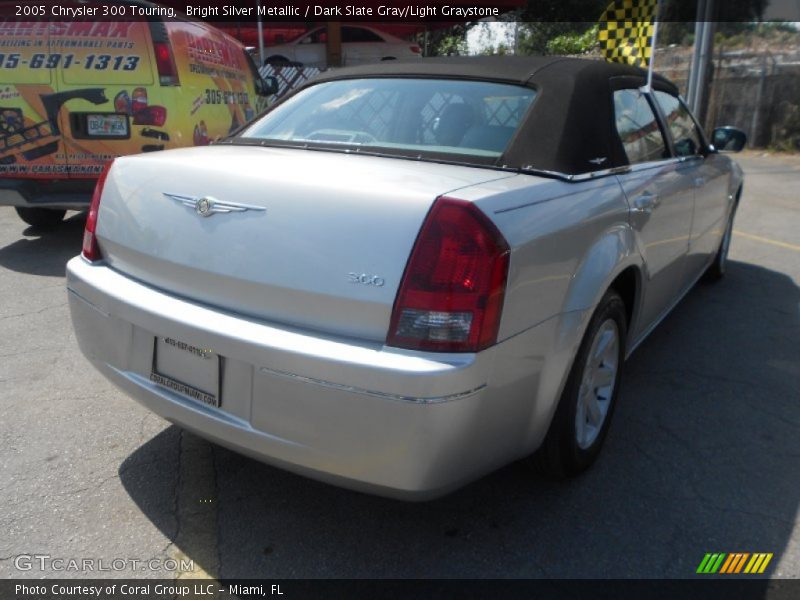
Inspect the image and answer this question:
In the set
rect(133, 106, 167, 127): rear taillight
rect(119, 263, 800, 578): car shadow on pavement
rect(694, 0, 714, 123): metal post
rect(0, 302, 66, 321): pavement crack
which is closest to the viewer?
rect(119, 263, 800, 578): car shadow on pavement

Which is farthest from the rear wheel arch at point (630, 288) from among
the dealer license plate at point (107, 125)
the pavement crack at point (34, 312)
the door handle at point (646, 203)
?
the dealer license plate at point (107, 125)

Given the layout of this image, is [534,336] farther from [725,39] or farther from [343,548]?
[725,39]

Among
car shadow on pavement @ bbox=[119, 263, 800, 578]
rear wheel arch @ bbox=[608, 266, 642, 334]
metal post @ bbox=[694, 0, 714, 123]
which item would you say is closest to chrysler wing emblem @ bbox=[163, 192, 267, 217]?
car shadow on pavement @ bbox=[119, 263, 800, 578]

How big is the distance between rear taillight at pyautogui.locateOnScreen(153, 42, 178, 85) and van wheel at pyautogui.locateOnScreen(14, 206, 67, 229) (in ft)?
5.93

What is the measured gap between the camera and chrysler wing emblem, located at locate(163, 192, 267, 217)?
2035 mm

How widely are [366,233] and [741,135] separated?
12.7 ft

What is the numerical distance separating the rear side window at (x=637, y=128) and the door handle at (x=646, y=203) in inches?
6.7

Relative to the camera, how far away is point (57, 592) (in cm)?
200

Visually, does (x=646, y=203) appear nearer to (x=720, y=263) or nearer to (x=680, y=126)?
(x=680, y=126)

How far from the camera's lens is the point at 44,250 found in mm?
5719

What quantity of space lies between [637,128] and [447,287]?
1.84 meters

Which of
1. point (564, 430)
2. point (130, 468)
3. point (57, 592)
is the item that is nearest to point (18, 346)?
point (130, 468)

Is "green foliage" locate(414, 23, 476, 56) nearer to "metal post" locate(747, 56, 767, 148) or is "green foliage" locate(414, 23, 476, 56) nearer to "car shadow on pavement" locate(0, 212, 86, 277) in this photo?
"metal post" locate(747, 56, 767, 148)

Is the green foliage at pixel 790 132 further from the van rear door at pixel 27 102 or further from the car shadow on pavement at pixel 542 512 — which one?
the van rear door at pixel 27 102
